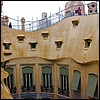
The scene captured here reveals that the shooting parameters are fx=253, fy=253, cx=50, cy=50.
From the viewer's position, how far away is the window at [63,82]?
80.0ft

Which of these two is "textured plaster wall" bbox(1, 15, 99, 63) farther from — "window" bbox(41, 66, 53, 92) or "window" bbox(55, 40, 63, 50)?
"window" bbox(41, 66, 53, 92)

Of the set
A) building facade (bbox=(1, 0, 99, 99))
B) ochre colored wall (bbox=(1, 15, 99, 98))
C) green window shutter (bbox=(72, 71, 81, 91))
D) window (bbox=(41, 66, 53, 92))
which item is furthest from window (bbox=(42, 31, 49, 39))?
green window shutter (bbox=(72, 71, 81, 91))

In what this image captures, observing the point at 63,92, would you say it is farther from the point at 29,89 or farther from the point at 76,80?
the point at 29,89

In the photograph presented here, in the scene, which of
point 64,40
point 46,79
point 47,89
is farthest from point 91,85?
point 46,79

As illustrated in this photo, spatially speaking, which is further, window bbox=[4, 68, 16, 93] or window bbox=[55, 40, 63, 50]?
window bbox=[4, 68, 16, 93]

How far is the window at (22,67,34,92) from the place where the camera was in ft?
87.8

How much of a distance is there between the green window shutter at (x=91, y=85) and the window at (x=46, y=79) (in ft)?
23.3

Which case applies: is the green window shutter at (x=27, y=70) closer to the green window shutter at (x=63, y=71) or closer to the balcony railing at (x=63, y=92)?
the green window shutter at (x=63, y=71)

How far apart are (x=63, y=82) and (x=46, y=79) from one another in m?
2.33

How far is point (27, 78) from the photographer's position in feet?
88.7

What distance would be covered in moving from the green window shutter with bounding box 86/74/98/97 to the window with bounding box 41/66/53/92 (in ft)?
23.3

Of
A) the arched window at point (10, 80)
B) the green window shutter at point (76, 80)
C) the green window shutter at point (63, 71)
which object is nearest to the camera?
the green window shutter at point (76, 80)

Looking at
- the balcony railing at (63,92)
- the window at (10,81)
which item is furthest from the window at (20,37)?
the balcony railing at (63,92)

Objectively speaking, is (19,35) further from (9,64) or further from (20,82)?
(20,82)
